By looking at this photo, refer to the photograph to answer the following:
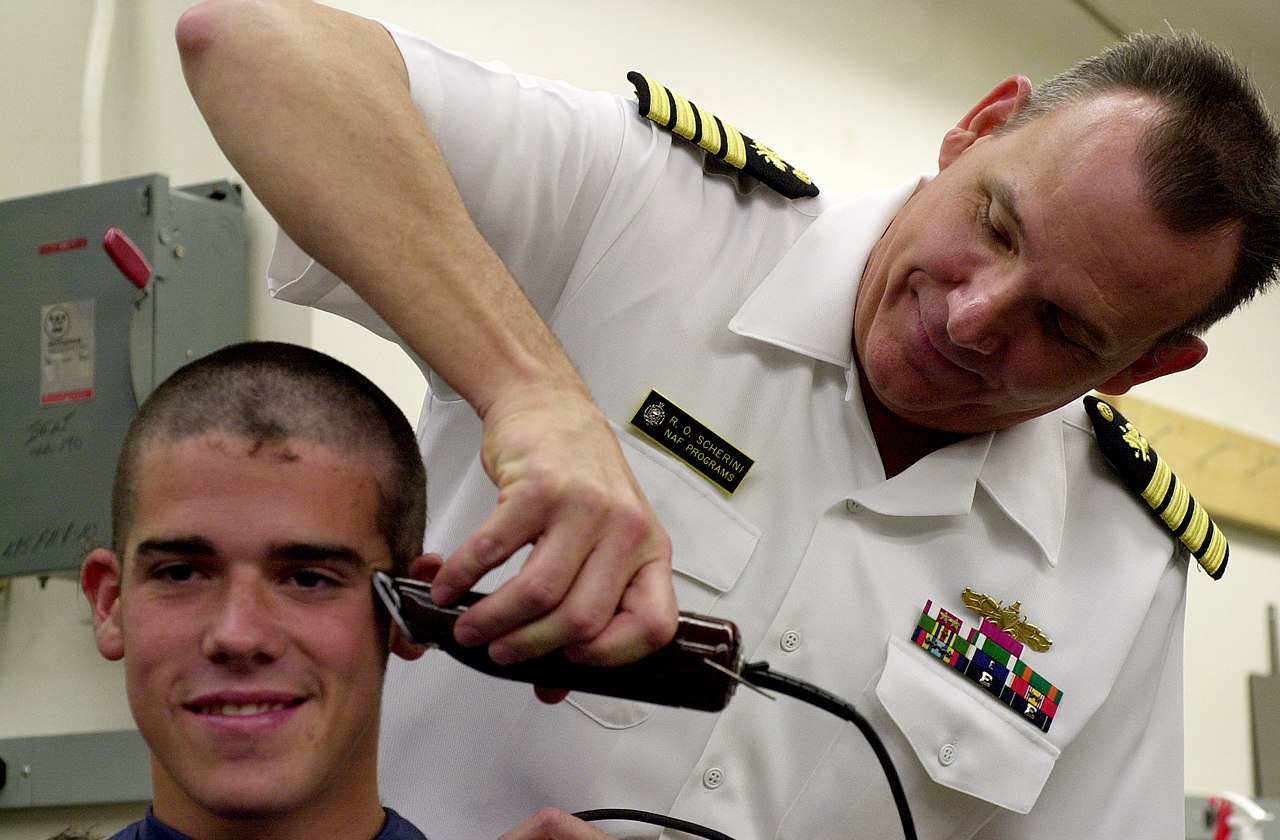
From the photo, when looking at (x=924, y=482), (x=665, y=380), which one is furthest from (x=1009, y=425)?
(x=665, y=380)

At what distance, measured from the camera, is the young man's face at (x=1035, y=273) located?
1331 millimetres

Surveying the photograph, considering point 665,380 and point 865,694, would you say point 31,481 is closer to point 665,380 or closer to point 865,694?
point 665,380

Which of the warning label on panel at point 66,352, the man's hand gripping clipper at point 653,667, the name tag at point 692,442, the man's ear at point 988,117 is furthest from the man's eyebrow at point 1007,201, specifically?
the warning label on panel at point 66,352

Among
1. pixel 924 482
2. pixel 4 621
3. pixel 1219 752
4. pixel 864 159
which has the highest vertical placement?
pixel 864 159

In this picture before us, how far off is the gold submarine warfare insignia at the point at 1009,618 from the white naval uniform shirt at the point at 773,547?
0.04 feet

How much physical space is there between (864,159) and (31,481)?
2.04 meters

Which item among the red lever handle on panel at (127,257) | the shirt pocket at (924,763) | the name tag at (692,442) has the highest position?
the red lever handle on panel at (127,257)

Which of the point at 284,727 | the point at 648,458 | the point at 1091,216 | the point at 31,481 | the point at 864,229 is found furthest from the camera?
the point at 31,481

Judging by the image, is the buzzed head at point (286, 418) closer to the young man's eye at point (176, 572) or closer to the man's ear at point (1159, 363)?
the young man's eye at point (176, 572)

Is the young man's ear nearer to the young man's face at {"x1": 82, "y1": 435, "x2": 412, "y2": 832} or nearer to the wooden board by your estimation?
the young man's face at {"x1": 82, "y1": 435, "x2": 412, "y2": 832}

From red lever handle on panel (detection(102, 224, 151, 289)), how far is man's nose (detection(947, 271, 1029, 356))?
1386mm

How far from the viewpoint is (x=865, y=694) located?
1.51m

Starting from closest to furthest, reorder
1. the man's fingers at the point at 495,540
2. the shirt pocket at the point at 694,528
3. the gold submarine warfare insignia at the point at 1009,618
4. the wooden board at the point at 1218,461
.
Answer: the man's fingers at the point at 495,540 → the shirt pocket at the point at 694,528 → the gold submarine warfare insignia at the point at 1009,618 → the wooden board at the point at 1218,461

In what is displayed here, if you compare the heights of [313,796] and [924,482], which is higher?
[924,482]
